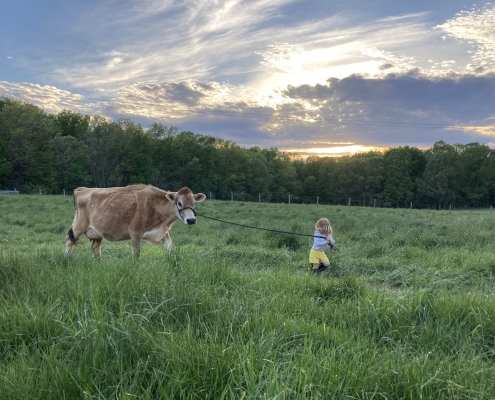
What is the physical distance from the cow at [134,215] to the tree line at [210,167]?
174 feet

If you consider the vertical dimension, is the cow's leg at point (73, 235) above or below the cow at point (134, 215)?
below

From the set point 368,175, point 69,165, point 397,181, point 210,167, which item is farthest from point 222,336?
point 397,181

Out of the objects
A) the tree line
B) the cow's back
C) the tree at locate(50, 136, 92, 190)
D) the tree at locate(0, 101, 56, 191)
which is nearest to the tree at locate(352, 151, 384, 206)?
the tree line

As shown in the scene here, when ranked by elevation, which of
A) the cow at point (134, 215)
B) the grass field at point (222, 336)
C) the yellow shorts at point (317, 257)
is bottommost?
the yellow shorts at point (317, 257)

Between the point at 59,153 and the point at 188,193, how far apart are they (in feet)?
199

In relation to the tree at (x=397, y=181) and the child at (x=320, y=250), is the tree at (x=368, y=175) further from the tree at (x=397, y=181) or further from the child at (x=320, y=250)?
the child at (x=320, y=250)

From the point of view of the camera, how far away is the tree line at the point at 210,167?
192 feet

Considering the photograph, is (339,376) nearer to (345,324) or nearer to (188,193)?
(345,324)

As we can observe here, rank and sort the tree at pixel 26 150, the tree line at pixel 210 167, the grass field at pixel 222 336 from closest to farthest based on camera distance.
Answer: the grass field at pixel 222 336 → the tree at pixel 26 150 → the tree line at pixel 210 167

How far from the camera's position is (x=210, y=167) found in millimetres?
77812

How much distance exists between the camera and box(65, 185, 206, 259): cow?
24.8 feet

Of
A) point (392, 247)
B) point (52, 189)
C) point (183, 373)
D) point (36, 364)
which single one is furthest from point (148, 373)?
point (52, 189)

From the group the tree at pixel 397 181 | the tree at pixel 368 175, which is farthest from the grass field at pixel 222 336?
the tree at pixel 368 175

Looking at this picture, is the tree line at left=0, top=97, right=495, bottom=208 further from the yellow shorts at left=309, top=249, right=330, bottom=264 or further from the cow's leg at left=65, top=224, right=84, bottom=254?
the yellow shorts at left=309, top=249, right=330, bottom=264
